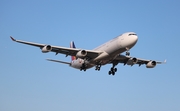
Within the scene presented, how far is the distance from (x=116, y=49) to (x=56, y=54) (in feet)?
31.5

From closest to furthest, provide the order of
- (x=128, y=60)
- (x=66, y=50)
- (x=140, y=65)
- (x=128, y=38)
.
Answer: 1. (x=128, y=38)
2. (x=66, y=50)
3. (x=128, y=60)
4. (x=140, y=65)

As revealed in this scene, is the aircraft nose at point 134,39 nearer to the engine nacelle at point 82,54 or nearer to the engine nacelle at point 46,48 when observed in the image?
the engine nacelle at point 82,54

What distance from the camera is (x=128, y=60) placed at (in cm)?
6053

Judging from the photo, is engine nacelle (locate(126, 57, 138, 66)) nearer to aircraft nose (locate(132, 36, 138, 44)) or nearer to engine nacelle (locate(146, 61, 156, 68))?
engine nacelle (locate(146, 61, 156, 68))

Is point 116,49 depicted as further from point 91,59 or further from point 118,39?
point 91,59

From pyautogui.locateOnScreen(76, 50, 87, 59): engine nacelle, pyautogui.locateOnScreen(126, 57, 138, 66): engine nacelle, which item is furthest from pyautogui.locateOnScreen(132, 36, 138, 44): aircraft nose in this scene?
pyautogui.locateOnScreen(76, 50, 87, 59): engine nacelle

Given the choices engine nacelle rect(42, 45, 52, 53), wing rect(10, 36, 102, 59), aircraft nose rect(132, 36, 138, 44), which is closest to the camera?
aircraft nose rect(132, 36, 138, 44)

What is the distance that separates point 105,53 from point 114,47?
219 cm

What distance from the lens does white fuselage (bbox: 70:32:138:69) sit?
52.9 m

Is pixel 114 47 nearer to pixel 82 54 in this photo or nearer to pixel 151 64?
pixel 82 54

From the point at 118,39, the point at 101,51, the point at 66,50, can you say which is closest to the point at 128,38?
the point at 118,39

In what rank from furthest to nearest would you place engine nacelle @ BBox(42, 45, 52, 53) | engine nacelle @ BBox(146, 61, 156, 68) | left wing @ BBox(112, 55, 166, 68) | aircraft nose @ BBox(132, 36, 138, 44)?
engine nacelle @ BBox(146, 61, 156, 68), left wing @ BBox(112, 55, 166, 68), engine nacelle @ BBox(42, 45, 52, 53), aircraft nose @ BBox(132, 36, 138, 44)

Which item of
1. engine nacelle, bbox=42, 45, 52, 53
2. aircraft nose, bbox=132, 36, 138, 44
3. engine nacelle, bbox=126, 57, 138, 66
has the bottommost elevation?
engine nacelle, bbox=126, 57, 138, 66

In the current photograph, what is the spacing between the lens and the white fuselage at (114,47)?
5294cm
